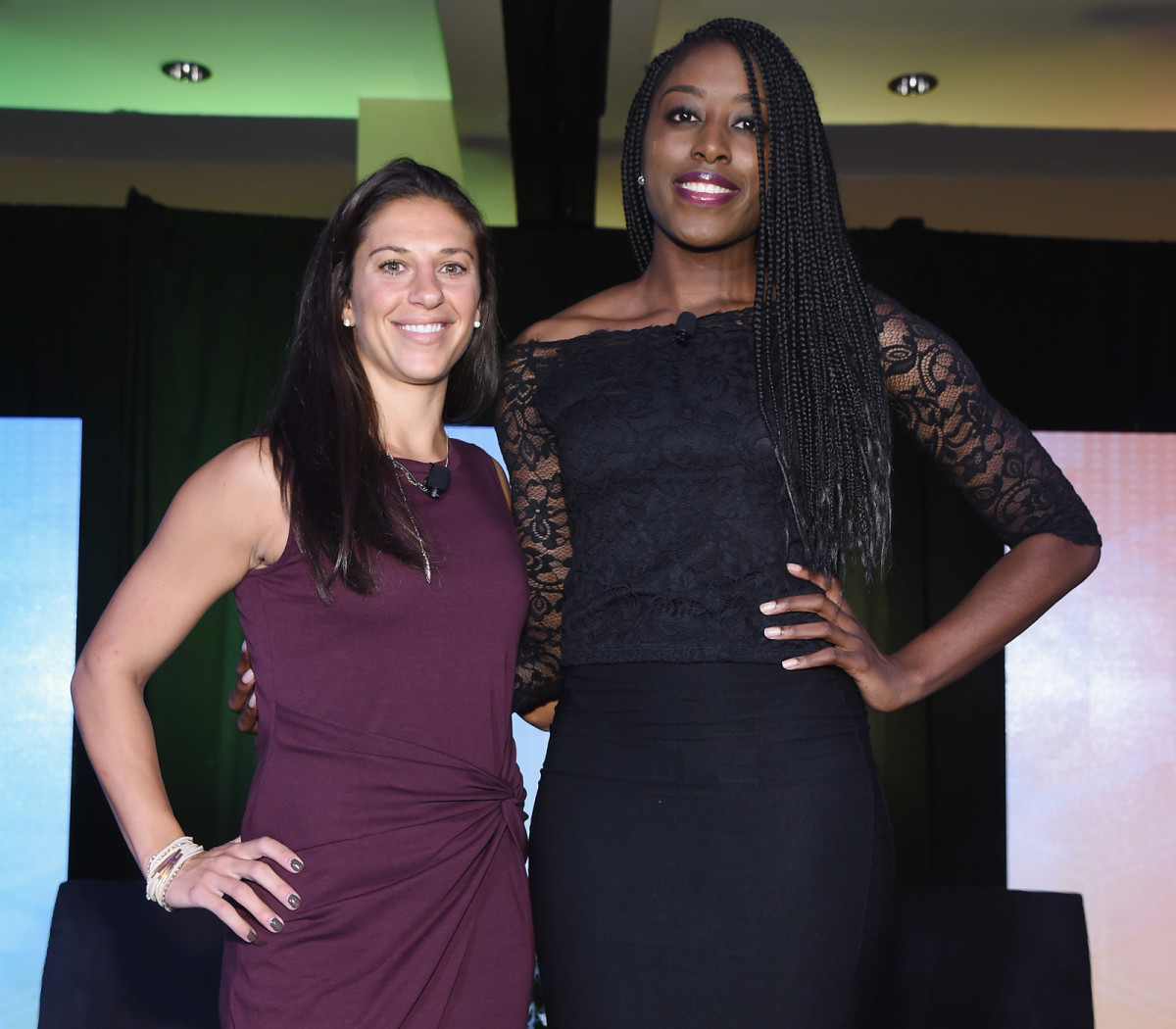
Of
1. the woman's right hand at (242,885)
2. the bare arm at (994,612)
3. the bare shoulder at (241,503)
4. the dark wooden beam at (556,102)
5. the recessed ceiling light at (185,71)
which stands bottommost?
the woman's right hand at (242,885)

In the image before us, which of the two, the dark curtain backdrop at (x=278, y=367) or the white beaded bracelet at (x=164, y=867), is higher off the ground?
the dark curtain backdrop at (x=278, y=367)

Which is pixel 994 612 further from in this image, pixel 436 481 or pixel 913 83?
pixel 913 83

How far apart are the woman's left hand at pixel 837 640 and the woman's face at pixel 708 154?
0.50 m

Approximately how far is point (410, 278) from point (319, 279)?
131mm

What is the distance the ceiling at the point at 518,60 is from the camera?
3701mm

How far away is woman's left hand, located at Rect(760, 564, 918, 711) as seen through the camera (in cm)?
147

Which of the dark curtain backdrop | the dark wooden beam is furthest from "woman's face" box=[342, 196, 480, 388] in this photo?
the dark curtain backdrop

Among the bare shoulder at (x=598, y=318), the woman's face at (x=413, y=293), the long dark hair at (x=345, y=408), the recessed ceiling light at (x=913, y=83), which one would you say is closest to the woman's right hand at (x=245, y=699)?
the long dark hair at (x=345, y=408)

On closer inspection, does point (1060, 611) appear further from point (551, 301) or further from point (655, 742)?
point (655, 742)

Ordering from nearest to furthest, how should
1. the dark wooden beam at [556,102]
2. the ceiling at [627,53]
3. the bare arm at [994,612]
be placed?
the bare arm at [994,612] < the dark wooden beam at [556,102] < the ceiling at [627,53]

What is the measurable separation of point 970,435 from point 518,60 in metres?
2.02

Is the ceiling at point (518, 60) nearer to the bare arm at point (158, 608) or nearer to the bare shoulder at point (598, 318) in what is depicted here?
the bare shoulder at point (598, 318)

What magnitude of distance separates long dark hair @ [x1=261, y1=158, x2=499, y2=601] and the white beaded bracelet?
346 mm

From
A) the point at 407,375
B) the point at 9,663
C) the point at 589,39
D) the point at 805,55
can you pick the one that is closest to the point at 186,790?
the point at 9,663
